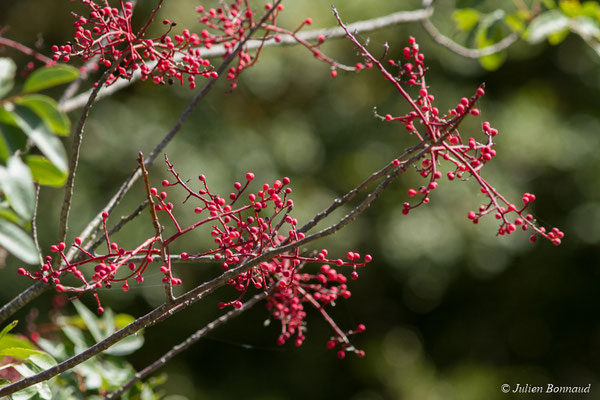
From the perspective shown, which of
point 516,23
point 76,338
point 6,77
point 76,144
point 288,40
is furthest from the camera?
point 516,23

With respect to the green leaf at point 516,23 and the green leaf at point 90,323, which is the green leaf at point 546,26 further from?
the green leaf at point 90,323

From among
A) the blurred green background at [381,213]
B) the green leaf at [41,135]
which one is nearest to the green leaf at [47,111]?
the green leaf at [41,135]

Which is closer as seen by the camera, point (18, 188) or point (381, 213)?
point (18, 188)

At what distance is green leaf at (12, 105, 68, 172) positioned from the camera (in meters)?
0.61

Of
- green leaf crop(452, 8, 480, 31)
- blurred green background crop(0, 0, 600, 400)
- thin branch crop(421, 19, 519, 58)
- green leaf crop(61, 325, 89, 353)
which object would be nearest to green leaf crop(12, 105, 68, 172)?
green leaf crop(61, 325, 89, 353)

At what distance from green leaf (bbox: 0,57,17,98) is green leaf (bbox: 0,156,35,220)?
13 centimetres

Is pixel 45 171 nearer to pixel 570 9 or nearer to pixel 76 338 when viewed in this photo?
pixel 76 338

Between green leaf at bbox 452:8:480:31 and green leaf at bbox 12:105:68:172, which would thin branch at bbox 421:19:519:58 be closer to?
green leaf at bbox 452:8:480:31

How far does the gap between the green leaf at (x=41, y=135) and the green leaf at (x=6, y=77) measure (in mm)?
76

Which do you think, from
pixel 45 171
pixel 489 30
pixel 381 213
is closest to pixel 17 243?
pixel 45 171

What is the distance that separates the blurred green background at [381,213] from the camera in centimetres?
368

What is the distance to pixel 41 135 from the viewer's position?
62cm

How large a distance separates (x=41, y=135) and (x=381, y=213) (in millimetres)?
3307

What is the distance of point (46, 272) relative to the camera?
857 millimetres
